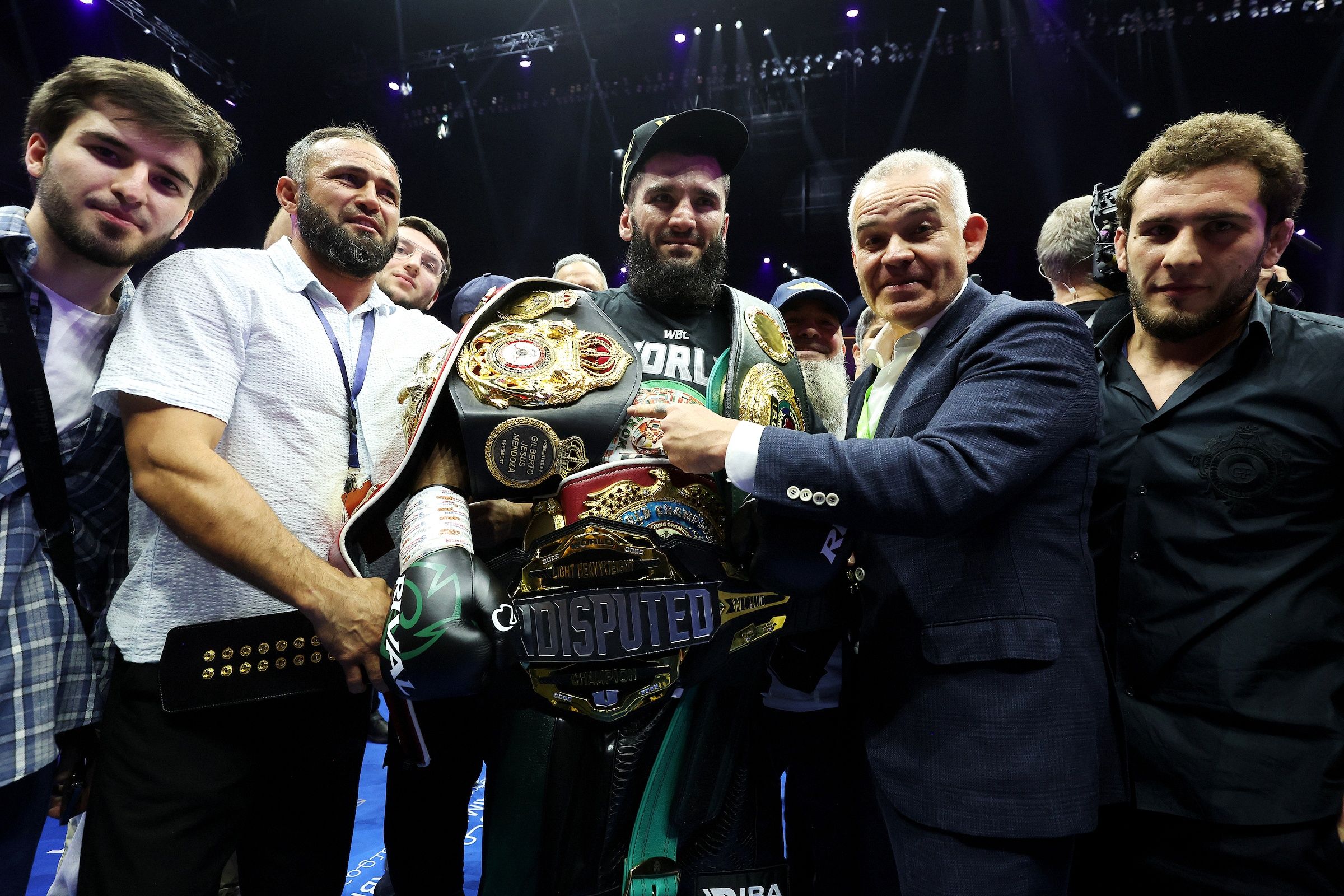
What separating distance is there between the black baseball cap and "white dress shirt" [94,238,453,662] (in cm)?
97

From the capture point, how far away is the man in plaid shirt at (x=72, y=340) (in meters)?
1.50

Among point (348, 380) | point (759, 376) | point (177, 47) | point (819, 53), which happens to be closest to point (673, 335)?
point (759, 376)

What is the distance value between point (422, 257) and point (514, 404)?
9.23ft

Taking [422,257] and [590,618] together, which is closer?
[590,618]

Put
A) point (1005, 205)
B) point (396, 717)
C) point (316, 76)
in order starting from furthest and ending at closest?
point (1005, 205)
point (316, 76)
point (396, 717)

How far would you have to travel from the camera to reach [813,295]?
3.21 meters

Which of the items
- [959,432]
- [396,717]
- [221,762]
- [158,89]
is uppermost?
[158,89]

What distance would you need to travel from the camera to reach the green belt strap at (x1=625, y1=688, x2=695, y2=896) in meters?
1.55

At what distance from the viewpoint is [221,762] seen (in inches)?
65.4

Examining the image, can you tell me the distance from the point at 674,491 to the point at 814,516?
0.40m

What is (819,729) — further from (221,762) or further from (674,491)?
(221,762)

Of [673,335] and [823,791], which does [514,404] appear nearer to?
[673,335]

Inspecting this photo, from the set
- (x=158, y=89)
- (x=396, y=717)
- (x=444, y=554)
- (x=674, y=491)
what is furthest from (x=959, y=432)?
(x=158, y=89)

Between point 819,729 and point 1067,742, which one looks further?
point 819,729
